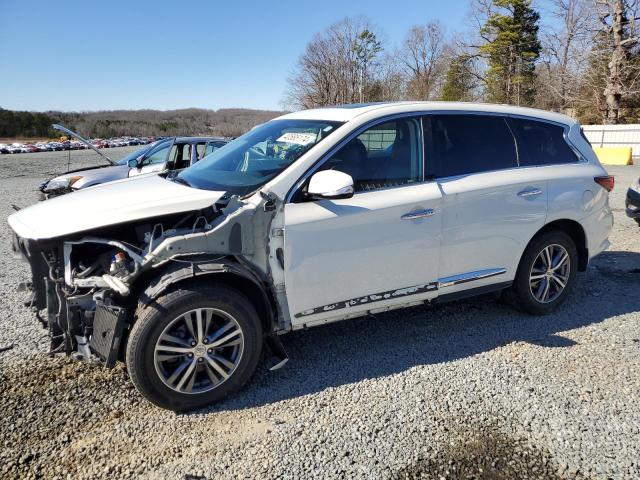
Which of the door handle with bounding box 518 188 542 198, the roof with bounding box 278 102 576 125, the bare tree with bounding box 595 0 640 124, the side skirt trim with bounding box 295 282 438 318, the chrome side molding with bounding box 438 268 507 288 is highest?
the bare tree with bounding box 595 0 640 124

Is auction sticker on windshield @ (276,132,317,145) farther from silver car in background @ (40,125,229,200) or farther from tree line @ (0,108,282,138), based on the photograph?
tree line @ (0,108,282,138)

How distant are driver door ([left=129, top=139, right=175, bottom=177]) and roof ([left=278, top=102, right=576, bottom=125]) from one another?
6.20 m

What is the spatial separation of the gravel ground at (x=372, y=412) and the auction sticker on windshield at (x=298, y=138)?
166 cm

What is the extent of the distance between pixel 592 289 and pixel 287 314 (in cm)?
376

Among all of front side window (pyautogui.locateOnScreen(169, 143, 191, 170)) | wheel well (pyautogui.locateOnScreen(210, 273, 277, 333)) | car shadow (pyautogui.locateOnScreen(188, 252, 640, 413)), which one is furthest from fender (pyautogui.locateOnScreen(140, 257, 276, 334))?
front side window (pyautogui.locateOnScreen(169, 143, 191, 170))

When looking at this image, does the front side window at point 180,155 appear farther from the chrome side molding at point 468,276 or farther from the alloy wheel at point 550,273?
the alloy wheel at point 550,273

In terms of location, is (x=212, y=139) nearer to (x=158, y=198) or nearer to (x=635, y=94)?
(x=158, y=198)

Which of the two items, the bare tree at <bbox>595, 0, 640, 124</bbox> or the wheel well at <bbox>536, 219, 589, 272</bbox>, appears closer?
the wheel well at <bbox>536, 219, 589, 272</bbox>

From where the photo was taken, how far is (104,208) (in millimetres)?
2947

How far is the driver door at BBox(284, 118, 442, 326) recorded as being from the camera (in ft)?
10.1

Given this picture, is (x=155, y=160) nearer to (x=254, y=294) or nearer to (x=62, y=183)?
(x=62, y=183)

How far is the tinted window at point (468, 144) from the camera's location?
366 cm

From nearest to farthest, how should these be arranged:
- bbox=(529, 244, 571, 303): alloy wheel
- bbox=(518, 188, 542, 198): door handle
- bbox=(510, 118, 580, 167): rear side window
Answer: bbox=(518, 188, 542, 198): door handle → bbox=(510, 118, 580, 167): rear side window → bbox=(529, 244, 571, 303): alloy wheel

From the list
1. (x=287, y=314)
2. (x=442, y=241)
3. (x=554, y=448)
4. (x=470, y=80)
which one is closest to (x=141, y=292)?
(x=287, y=314)
